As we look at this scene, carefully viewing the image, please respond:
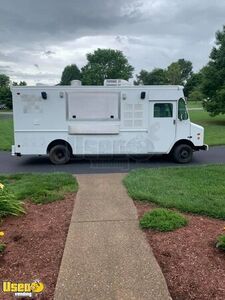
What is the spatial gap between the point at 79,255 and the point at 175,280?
118 centimetres

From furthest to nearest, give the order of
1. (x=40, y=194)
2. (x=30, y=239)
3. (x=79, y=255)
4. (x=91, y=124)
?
(x=91, y=124) < (x=40, y=194) < (x=30, y=239) < (x=79, y=255)

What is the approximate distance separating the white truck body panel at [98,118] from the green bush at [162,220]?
17.4ft

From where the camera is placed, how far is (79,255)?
3.71 metres

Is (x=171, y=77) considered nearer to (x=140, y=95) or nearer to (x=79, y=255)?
(x=140, y=95)

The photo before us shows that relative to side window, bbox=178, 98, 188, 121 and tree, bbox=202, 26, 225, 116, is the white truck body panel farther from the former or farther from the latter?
tree, bbox=202, 26, 225, 116

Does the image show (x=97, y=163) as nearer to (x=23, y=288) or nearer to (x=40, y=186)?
(x=40, y=186)

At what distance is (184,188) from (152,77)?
84.9 metres

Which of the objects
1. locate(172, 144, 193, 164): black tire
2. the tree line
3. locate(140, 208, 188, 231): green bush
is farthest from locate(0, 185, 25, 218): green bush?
the tree line

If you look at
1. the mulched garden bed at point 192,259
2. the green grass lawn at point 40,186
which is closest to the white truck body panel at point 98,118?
the green grass lawn at point 40,186

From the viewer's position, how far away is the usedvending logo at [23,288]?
9.89ft

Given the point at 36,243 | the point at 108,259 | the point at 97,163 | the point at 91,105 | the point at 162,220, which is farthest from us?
the point at 97,163

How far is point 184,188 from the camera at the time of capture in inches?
256

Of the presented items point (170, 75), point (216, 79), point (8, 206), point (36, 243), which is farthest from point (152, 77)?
point (36, 243)

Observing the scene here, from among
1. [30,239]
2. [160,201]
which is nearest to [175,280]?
[30,239]
